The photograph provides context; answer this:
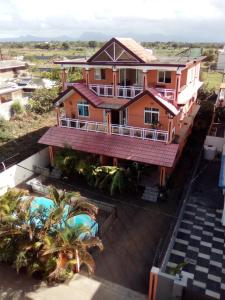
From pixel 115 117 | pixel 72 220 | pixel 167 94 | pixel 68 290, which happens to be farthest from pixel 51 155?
pixel 68 290

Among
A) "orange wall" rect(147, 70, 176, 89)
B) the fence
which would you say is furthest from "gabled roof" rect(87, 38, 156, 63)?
the fence

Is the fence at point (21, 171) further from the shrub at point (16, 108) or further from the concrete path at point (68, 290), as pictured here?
the shrub at point (16, 108)

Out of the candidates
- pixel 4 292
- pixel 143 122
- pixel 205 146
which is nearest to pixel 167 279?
pixel 4 292

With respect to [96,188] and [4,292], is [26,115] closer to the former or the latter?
[96,188]

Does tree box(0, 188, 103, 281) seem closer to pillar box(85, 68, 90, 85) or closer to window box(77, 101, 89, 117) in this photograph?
window box(77, 101, 89, 117)

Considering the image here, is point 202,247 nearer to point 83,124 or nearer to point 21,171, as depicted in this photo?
point 83,124
